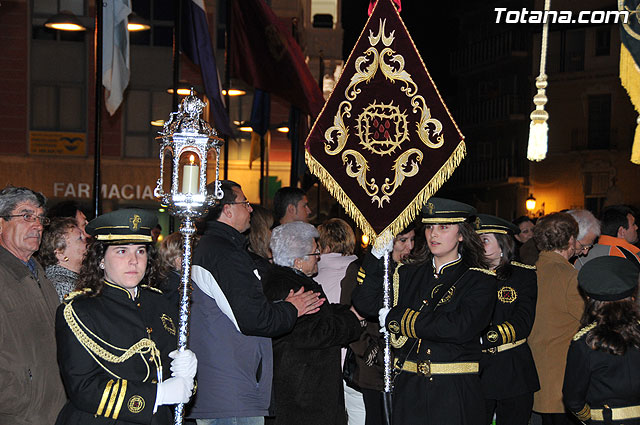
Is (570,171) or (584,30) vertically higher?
(584,30)

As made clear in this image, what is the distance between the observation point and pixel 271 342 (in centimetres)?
605

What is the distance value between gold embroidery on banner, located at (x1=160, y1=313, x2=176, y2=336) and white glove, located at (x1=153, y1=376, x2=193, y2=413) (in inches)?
17.2

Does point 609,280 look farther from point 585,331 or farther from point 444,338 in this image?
point 444,338

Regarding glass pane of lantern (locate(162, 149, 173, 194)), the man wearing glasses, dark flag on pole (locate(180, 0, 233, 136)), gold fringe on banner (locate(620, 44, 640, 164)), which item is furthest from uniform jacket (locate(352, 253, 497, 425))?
dark flag on pole (locate(180, 0, 233, 136))

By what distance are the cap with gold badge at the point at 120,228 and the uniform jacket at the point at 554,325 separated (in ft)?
12.9

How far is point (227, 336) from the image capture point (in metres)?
5.82

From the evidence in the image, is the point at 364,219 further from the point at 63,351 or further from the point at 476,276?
the point at 63,351

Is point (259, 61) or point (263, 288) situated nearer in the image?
point (263, 288)

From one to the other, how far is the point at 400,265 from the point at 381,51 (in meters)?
1.72

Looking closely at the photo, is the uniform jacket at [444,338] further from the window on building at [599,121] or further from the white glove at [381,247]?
the window on building at [599,121]

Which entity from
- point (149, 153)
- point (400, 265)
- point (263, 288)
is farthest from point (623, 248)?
point (149, 153)

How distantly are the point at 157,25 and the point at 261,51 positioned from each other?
15546 millimetres

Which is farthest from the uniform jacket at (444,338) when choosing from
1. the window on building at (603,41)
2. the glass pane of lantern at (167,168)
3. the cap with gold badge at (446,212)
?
the window on building at (603,41)

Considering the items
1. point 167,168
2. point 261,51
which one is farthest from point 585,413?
point 261,51
